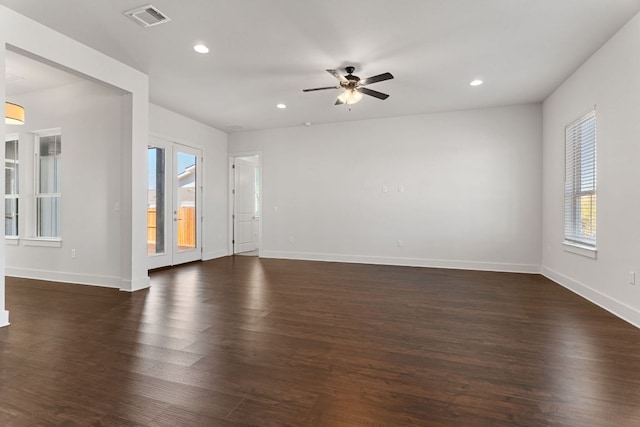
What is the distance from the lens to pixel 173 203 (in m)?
6.14

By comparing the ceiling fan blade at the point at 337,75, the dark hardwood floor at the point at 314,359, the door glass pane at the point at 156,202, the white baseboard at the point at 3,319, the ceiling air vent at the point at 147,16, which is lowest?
the dark hardwood floor at the point at 314,359

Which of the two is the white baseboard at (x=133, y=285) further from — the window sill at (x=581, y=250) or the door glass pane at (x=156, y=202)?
the window sill at (x=581, y=250)

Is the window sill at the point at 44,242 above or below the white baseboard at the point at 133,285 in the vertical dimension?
above

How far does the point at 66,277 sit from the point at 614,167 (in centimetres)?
704

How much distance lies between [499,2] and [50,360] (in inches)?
178

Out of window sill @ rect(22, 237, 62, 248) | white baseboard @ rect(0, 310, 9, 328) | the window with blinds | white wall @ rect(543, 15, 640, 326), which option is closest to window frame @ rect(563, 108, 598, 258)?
the window with blinds

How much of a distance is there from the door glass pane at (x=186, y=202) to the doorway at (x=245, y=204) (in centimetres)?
116

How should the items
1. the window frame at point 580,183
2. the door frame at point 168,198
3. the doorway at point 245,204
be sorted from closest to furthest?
the window frame at point 580,183
the door frame at point 168,198
the doorway at point 245,204

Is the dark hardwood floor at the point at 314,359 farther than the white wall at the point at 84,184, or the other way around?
the white wall at the point at 84,184

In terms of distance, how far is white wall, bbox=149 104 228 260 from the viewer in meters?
6.09

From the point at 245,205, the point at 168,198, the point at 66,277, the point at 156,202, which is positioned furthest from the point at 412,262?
the point at 66,277

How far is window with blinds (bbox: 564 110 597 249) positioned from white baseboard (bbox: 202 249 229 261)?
641 cm

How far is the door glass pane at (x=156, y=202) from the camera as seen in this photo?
582cm

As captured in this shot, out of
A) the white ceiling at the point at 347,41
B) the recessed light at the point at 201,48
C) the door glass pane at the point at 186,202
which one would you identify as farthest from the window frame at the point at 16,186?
the recessed light at the point at 201,48
